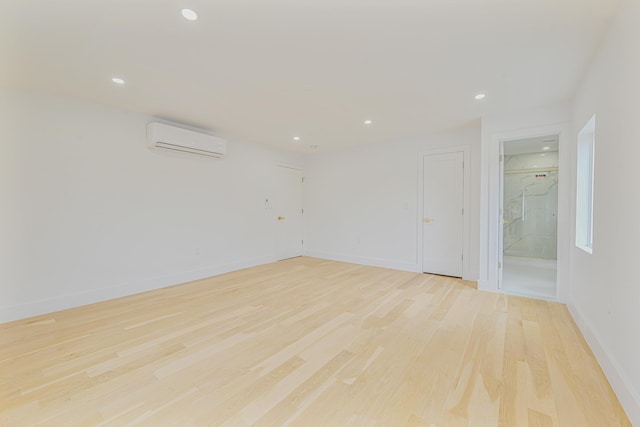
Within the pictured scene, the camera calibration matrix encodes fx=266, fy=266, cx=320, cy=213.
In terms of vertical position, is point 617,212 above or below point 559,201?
below

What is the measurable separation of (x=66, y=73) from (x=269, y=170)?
3296mm

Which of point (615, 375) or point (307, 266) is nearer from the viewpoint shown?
point (615, 375)

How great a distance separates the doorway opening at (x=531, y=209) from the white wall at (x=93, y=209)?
556cm

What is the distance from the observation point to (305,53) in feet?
7.15

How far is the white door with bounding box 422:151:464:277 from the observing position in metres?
4.38

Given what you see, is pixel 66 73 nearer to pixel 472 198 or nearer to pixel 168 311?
Result: pixel 168 311

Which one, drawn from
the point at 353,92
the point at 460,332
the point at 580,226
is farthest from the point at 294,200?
the point at 580,226

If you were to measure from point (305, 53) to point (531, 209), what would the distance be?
6115 millimetres

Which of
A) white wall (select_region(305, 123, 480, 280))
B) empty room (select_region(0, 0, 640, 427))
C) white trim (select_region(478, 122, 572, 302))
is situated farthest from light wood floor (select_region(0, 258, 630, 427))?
white wall (select_region(305, 123, 480, 280))

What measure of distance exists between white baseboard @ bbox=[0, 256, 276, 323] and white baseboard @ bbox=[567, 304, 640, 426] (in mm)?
4580

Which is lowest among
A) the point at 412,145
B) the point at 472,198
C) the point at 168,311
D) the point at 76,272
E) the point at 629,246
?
the point at 168,311

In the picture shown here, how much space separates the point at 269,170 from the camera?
18.0 ft

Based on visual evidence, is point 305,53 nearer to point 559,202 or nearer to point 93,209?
point 93,209

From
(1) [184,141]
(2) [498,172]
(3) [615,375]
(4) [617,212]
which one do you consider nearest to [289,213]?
(1) [184,141]
